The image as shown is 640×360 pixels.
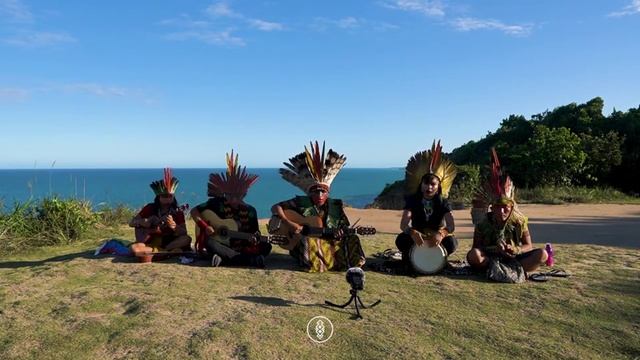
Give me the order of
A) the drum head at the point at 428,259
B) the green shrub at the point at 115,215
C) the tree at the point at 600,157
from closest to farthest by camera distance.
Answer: the drum head at the point at 428,259 → the green shrub at the point at 115,215 → the tree at the point at 600,157

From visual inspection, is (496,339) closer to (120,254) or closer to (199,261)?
(199,261)

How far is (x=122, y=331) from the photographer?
368 centimetres

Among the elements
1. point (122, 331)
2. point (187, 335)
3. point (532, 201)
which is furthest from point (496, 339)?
point (532, 201)

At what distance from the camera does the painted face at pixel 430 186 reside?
5754mm

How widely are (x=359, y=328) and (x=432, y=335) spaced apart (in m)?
0.54

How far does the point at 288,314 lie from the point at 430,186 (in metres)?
2.48

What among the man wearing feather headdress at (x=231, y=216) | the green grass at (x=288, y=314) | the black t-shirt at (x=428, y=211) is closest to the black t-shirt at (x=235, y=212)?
the man wearing feather headdress at (x=231, y=216)

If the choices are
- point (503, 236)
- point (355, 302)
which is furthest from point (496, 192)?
point (355, 302)

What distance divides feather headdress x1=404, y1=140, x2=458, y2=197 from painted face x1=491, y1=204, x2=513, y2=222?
70cm

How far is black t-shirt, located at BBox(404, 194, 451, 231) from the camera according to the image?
Result: 573cm

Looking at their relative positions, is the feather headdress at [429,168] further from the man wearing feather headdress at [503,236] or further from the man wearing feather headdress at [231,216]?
the man wearing feather headdress at [231,216]

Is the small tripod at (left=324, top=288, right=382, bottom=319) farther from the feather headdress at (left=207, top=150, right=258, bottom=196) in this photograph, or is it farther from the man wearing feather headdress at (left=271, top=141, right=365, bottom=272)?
the feather headdress at (left=207, top=150, right=258, bottom=196)

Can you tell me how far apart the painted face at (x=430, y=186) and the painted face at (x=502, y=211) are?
0.69m

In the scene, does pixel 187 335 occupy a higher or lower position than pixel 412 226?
lower
